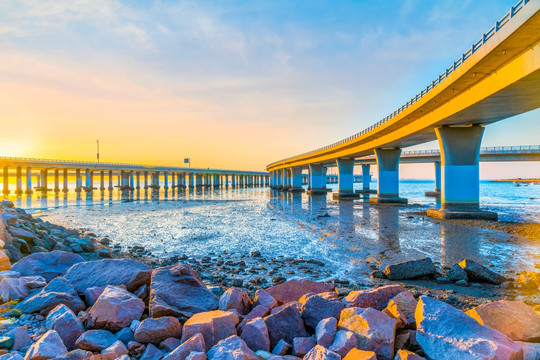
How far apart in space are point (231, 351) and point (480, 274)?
9179 millimetres

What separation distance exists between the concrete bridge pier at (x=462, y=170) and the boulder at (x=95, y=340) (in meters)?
30.7

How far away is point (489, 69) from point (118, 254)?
952 inches

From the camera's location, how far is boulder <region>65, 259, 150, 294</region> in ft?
22.4

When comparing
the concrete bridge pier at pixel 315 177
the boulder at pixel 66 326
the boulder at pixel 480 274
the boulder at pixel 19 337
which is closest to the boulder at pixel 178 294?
the boulder at pixel 66 326

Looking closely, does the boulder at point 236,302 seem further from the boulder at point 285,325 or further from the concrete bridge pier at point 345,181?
the concrete bridge pier at point 345,181

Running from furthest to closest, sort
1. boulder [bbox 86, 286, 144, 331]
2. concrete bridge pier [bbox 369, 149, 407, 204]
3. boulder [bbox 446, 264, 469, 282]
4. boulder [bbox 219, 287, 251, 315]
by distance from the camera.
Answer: concrete bridge pier [bbox 369, 149, 407, 204], boulder [bbox 446, 264, 469, 282], boulder [bbox 219, 287, 251, 315], boulder [bbox 86, 286, 144, 331]

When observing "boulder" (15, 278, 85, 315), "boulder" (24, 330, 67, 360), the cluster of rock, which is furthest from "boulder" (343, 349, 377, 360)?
"boulder" (15, 278, 85, 315)

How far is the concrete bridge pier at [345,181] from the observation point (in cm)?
6181

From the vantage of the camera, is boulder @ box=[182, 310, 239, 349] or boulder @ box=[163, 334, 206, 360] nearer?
boulder @ box=[163, 334, 206, 360]

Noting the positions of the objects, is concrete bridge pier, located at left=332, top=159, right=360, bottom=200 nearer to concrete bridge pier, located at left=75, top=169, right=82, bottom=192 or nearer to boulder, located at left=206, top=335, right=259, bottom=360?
boulder, located at left=206, top=335, right=259, bottom=360

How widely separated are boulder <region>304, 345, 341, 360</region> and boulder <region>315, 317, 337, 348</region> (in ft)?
1.07

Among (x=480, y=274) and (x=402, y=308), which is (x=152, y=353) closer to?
(x=402, y=308)

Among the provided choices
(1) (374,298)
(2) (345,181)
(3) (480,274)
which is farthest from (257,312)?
(2) (345,181)

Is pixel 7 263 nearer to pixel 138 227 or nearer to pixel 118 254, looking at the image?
pixel 118 254
